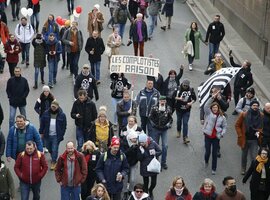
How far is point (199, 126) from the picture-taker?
16.7m

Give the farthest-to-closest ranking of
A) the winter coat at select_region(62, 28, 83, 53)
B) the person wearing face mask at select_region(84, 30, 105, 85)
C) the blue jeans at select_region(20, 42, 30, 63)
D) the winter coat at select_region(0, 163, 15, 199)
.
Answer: the blue jeans at select_region(20, 42, 30, 63), the winter coat at select_region(62, 28, 83, 53), the person wearing face mask at select_region(84, 30, 105, 85), the winter coat at select_region(0, 163, 15, 199)

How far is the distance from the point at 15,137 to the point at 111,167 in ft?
7.03

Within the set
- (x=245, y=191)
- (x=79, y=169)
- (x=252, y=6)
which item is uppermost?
(x=252, y=6)

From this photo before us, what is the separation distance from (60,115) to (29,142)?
6.63 ft

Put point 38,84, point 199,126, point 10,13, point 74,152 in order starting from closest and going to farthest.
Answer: point 74,152 < point 199,126 < point 38,84 < point 10,13

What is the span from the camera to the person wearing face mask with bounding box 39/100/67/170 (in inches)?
533

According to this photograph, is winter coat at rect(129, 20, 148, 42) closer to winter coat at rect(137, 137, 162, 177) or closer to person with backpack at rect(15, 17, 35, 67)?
person with backpack at rect(15, 17, 35, 67)

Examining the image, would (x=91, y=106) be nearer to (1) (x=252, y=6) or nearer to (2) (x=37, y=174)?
(2) (x=37, y=174)

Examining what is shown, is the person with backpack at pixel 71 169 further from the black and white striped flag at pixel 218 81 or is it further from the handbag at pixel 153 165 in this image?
the black and white striped flag at pixel 218 81

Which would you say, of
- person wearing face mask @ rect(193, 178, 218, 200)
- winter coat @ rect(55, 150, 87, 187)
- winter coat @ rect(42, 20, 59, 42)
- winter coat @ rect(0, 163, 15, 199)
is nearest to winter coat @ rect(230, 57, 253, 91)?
winter coat @ rect(42, 20, 59, 42)

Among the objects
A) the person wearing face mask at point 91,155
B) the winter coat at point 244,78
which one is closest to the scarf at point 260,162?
the person wearing face mask at point 91,155

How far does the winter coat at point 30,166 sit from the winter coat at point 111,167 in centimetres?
101

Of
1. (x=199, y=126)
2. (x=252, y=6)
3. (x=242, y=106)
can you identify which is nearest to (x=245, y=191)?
(x=242, y=106)

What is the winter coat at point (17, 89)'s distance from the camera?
1527 centimetres
